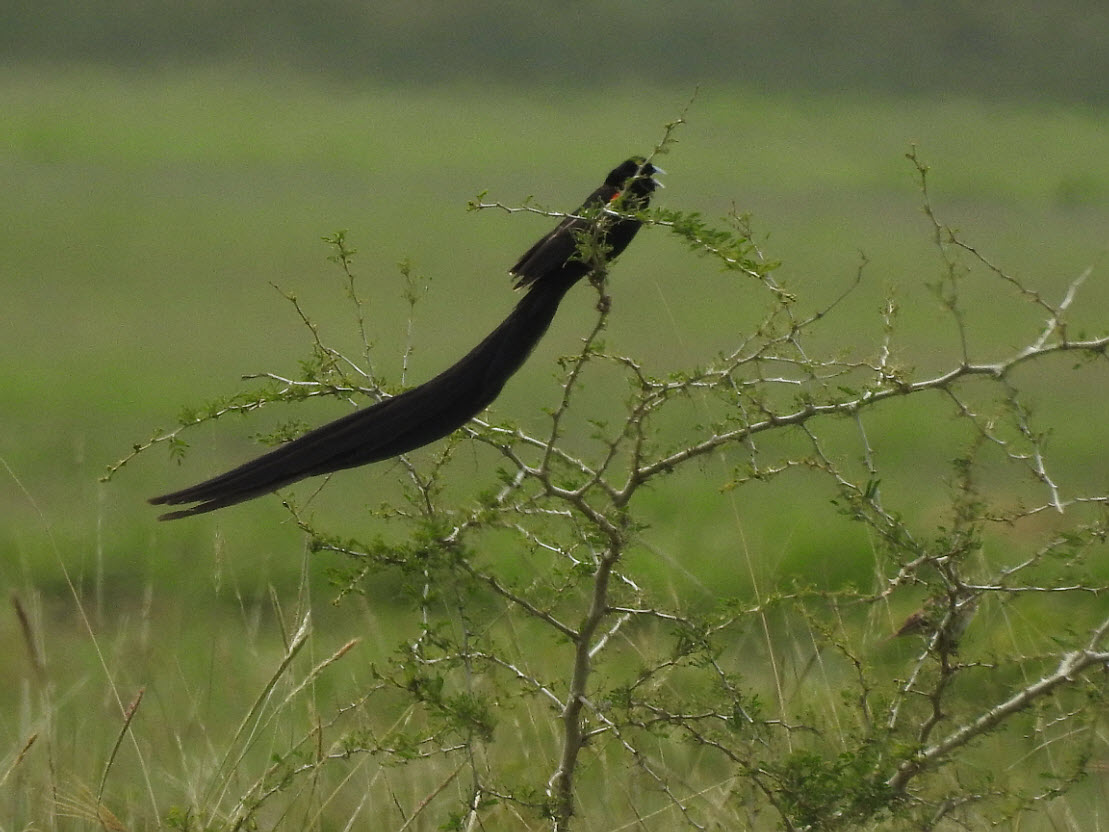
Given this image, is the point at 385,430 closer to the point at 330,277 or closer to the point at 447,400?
the point at 447,400

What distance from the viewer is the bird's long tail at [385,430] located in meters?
1.27

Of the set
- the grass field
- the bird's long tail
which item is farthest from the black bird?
the grass field

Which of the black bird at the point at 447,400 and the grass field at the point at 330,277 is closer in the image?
the black bird at the point at 447,400

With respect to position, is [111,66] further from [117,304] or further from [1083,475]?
[1083,475]

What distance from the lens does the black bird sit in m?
1.27

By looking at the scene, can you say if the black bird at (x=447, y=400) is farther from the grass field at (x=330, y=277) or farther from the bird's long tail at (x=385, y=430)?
the grass field at (x=330, y=277)

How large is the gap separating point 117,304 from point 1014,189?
481 cm

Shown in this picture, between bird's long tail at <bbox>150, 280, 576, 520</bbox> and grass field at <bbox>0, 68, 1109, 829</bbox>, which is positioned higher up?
grass field at <bbox>0, 68, 1109, 829</bbox>

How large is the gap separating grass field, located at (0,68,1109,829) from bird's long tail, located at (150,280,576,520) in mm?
501

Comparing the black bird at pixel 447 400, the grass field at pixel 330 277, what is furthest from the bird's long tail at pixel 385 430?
the grass field at pixel 330 277

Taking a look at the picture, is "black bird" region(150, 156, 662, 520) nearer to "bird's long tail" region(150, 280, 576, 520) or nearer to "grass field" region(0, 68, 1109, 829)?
"bird's long tail" region(150, 280, 576, 520)

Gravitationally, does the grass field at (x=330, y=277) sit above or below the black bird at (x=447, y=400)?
above

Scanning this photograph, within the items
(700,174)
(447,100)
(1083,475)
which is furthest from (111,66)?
(1083,475)

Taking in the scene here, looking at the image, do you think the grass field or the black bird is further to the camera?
the grass field
